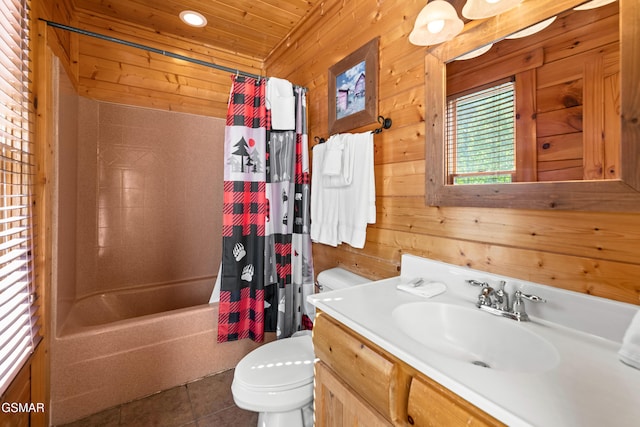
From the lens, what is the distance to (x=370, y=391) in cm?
74

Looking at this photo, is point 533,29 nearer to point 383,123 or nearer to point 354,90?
Answer: point 383,123

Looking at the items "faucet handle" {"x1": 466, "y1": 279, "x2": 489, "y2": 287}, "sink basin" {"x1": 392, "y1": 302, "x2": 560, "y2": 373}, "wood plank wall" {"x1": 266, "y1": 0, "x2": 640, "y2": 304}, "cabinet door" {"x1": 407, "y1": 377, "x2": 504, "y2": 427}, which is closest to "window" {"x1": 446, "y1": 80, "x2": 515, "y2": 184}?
"wood plank wall" {"x1": 266, "y1": 0, "x2": 640, "y2": 304}

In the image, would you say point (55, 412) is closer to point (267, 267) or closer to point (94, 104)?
point (267, 267)

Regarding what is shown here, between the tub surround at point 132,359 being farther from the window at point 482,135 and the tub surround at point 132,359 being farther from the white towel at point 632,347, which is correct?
the white towel at point 632,347

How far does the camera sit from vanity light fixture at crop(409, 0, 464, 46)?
1.00m

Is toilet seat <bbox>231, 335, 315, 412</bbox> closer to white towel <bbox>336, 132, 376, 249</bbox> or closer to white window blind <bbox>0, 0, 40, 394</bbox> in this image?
white towel <bbox>336, 132, 376, 249</bbox>

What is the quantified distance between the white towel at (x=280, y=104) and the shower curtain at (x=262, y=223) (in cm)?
4

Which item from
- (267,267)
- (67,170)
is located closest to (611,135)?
(267,267)

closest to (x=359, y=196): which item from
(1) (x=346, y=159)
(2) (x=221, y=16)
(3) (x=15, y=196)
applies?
(1) (x=346, y=159)

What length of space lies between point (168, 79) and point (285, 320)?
89.9 inches

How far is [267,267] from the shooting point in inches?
73.7

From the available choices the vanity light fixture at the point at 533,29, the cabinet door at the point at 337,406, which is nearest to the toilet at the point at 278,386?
the cabinet door at the point at 337,406

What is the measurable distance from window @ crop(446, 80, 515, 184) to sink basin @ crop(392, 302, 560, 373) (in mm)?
481

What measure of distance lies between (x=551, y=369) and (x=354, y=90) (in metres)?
1.52
